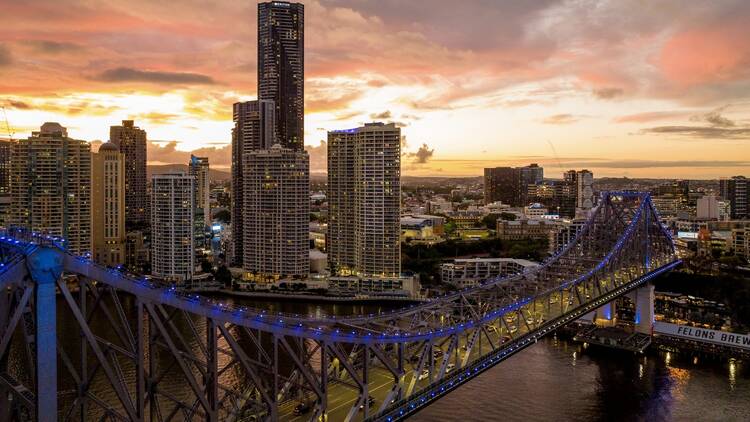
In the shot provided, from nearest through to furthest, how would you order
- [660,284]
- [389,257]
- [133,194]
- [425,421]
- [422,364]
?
1. [422,364]
2. [425,421]
3. [660,284]
4. [389,257]
5. [133,194]

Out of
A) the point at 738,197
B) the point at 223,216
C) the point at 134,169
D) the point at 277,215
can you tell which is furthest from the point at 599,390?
the point at 223,216

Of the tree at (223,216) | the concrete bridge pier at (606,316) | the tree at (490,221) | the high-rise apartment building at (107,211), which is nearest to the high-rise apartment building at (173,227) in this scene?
the high-rise apartment building at (107,211)

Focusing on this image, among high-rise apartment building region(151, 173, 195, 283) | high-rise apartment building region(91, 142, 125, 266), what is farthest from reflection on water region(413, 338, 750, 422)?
high-rise apartment building region(91, 142, 125, 266)

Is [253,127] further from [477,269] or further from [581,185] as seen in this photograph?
[581,185]

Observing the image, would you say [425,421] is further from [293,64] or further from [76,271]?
[293,64]

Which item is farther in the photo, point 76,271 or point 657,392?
point 657,392

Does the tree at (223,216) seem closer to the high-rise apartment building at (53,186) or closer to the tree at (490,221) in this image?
the tree at (490,221)

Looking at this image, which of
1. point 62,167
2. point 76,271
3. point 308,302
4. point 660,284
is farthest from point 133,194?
point 76,271
